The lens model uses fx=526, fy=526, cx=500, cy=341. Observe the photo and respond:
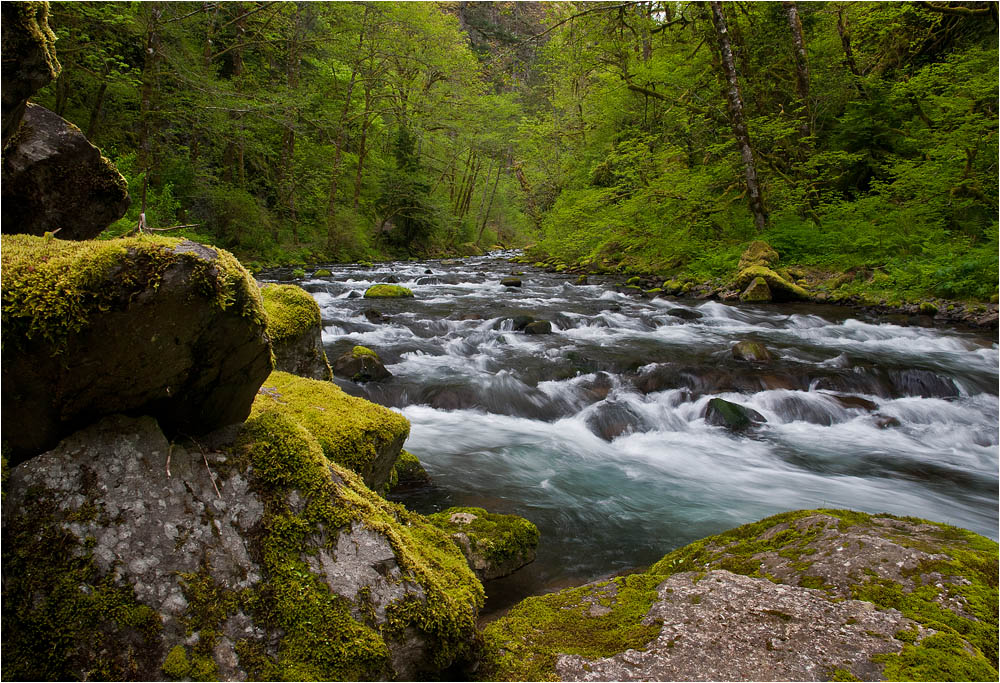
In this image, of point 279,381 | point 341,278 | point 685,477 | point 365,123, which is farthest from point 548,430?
point 365,123

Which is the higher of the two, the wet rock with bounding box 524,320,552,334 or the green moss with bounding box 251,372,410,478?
the green moss with bounding box 251,372,410,478

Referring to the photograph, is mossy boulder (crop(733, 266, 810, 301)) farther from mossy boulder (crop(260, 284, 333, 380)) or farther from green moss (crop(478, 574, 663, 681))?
green moss (crop(478, 574, 663, 681))

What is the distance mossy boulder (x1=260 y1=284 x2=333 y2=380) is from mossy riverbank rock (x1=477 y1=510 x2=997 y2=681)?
2797mm

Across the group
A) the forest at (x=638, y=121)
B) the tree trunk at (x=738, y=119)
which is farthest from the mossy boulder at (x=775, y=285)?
the tree trunk at (x=738, y=119)

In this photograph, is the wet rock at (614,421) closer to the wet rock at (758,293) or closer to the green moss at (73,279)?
the green moss at (73,279)

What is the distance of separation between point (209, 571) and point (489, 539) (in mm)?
1932

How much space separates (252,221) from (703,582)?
65.4 ft

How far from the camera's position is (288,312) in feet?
14.5

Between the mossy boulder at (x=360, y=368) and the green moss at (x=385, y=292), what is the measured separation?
23.3ft

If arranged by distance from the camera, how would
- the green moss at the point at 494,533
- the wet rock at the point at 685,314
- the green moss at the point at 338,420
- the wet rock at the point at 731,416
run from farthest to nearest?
the wet rock at the point at 685,314, the wet rock at the point at 731,416, the green moss at the point at 494,533, the green moss at the point at 338,420

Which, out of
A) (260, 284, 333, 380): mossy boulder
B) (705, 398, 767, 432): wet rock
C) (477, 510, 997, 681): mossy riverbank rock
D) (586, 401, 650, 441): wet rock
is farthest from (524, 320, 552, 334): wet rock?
(477, 510, 997, 681): mossy riverbank rock

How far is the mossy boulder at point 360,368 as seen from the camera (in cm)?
730

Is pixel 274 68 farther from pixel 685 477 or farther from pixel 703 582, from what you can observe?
pixel 703 582

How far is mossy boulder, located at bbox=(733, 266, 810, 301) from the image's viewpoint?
14047 mm
